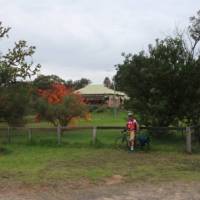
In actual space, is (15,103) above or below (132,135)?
above

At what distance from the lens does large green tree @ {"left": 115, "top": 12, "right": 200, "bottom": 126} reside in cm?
2459

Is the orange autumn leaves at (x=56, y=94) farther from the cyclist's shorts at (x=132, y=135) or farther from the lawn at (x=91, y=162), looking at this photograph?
the cyclist's shorts at (x=132, y=135)

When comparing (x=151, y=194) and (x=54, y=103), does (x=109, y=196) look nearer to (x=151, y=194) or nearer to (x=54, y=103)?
(x=151, y=194)

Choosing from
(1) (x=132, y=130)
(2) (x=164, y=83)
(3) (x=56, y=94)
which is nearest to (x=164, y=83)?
(2) (x=164, y=83)

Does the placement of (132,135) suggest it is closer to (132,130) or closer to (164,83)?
(132,130)

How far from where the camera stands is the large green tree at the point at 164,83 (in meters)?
24.6

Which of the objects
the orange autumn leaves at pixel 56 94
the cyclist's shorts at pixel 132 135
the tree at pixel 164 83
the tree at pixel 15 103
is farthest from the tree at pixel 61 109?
the cyclist's shorts at pixel 132 135

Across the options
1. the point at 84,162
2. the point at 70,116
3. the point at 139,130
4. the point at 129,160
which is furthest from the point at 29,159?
the point at 70,116

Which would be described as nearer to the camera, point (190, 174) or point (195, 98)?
point (190, 174)

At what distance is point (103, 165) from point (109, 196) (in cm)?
560

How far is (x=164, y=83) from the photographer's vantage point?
24750 mm

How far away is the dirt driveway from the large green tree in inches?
448

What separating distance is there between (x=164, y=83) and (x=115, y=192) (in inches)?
513

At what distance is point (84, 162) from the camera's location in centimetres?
1816
